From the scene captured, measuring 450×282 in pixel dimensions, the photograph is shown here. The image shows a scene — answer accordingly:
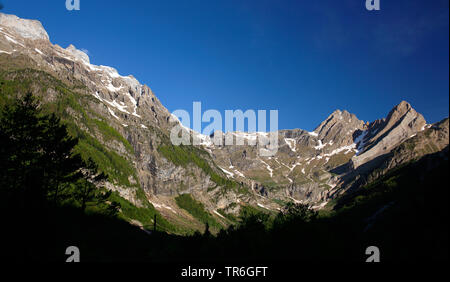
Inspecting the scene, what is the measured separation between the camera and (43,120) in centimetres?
4666

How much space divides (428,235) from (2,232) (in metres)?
38.1

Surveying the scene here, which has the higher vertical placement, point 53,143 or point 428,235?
point 53,143

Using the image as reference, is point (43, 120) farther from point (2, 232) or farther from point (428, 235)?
point (428, 235)
